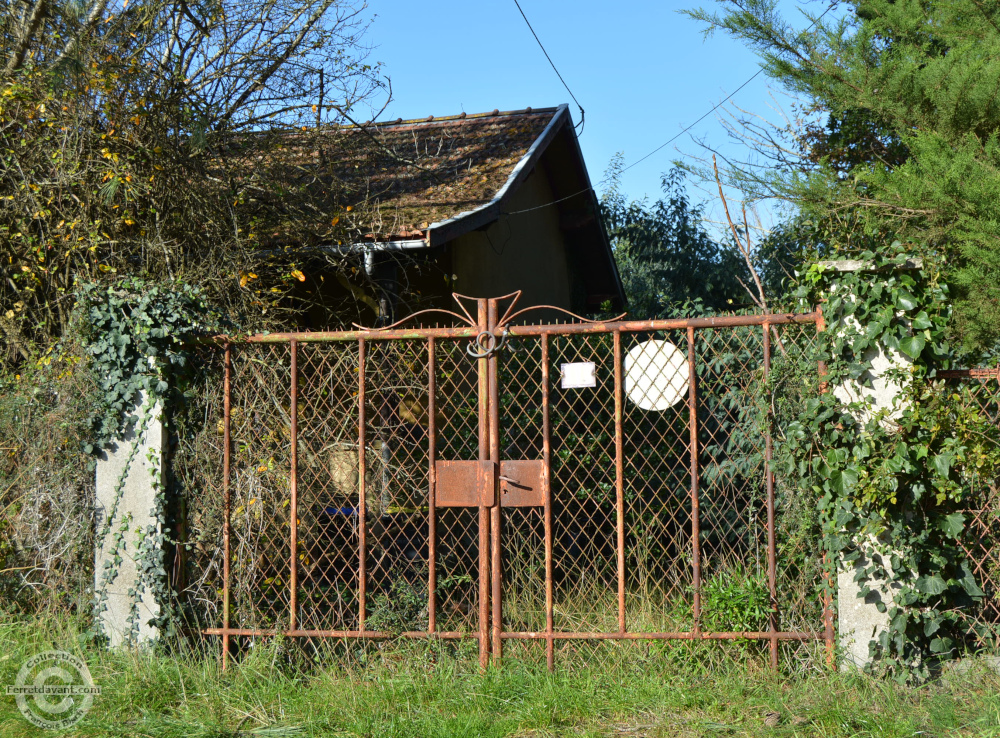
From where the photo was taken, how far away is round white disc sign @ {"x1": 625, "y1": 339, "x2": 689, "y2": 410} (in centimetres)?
471

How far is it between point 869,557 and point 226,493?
345cm

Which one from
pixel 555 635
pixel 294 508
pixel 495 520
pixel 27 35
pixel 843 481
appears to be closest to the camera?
pixel 843 481

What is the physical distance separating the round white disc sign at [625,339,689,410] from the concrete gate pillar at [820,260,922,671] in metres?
1.12

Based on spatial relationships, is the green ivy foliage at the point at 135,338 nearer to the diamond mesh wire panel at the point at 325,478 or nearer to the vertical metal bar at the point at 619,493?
the diamond mesh wire panel at the point at 325,478

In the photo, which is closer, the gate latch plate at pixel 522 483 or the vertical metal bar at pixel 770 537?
the vertical metal bar at pixel 770 537

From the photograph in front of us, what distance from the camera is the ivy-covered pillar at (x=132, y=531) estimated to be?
4.31m

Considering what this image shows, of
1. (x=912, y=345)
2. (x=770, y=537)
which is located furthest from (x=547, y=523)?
(x=912, y=345)

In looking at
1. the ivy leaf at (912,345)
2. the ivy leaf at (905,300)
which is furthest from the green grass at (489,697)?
the ivy leaf at (905,300)

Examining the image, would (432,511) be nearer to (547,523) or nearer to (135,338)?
(547,523)

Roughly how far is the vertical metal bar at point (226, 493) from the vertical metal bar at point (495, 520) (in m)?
1.53

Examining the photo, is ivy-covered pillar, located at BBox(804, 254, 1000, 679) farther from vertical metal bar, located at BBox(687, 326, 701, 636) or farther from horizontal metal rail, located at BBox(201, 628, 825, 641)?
vertical metal bar, located at BBox(687, 326, 701, 636)

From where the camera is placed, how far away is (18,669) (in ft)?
13.5

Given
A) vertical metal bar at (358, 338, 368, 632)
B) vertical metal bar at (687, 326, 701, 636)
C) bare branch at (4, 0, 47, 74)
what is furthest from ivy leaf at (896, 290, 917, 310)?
bare branch at (4, 0, 47, 74)

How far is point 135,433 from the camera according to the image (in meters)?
4.45
